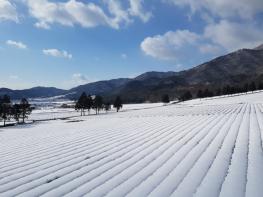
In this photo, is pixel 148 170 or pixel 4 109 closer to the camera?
pixel 148 170

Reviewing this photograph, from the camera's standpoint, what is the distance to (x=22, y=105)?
7381 centimetres

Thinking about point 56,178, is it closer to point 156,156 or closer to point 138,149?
point 156,156

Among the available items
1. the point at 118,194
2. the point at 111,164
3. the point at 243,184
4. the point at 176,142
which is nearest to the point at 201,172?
the point at 243,184

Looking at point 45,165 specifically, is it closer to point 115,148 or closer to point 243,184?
point 115,148

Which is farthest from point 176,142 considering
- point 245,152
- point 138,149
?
point 245,152

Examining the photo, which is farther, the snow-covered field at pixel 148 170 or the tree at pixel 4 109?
the tree at pixel 4 109

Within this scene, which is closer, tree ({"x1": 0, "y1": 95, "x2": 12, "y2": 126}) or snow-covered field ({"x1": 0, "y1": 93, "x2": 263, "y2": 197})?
snow-covered field ({"x1": 0, "y1": 93, "x2": 263, "y2": 197})

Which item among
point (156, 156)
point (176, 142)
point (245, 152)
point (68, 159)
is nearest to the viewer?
point (245, 152)

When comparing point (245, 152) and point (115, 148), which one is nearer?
point (245, 152)

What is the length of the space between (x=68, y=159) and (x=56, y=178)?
232 centimetres

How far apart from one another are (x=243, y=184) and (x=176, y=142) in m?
5.19

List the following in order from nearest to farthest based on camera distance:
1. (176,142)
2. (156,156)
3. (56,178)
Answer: (56,178)
(156,156)
(176,142)

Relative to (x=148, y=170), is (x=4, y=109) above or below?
above

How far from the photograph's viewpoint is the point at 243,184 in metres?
4.95
